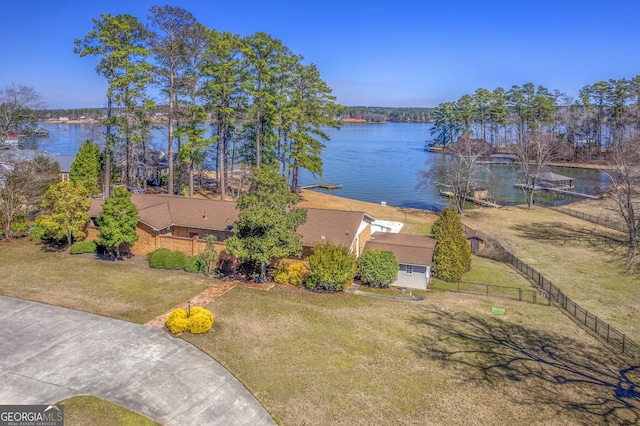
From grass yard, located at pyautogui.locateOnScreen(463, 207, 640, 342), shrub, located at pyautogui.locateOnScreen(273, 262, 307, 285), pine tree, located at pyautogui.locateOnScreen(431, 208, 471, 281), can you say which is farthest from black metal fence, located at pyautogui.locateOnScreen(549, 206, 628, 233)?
shrub, located at pyautogui.locateOnScreen(273, 262, 307, 285)

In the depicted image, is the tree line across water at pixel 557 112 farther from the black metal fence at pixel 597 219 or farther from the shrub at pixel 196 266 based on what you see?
the shrub at pixel 196 266

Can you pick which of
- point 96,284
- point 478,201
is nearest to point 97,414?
point 96,284

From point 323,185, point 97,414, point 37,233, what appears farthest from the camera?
point 323,185

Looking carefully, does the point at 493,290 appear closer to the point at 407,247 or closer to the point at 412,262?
the point at 412,262

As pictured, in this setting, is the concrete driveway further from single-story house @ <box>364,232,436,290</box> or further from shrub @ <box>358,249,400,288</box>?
single-story house @ <box>364,232,436,290</box>

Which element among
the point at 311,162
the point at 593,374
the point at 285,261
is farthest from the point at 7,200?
the point at 593,374

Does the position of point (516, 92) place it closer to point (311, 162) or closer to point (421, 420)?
point (311, 162)
